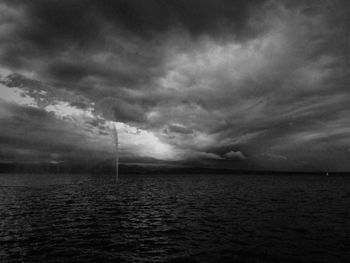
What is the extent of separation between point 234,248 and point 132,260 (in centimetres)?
947

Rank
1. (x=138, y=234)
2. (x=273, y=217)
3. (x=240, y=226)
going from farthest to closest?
1. (x=273, y=217)
2. (x=240, y=226)
3. (x=138, y=234)

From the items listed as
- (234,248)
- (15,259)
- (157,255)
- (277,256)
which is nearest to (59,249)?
(15,259)

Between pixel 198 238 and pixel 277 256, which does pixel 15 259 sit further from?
pixel 277 256

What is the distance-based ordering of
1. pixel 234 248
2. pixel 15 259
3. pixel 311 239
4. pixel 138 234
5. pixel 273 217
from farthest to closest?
pixel 273 217
pixel 138 234
pixel 311 239
pixel 234 248
pixel 15 259

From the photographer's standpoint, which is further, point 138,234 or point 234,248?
point 138,234

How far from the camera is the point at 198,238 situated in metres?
27.3

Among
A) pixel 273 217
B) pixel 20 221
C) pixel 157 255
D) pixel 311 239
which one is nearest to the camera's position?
pixel 157 255

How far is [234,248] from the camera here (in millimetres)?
23938

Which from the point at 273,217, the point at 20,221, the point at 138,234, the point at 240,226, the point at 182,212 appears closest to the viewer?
the point at 138,234

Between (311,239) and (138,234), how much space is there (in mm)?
18569

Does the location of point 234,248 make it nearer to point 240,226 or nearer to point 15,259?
point 240,226

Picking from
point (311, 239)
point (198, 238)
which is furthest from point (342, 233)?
point (198, 238)

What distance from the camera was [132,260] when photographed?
820 inches

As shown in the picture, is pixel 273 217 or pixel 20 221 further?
pixel 273 217
